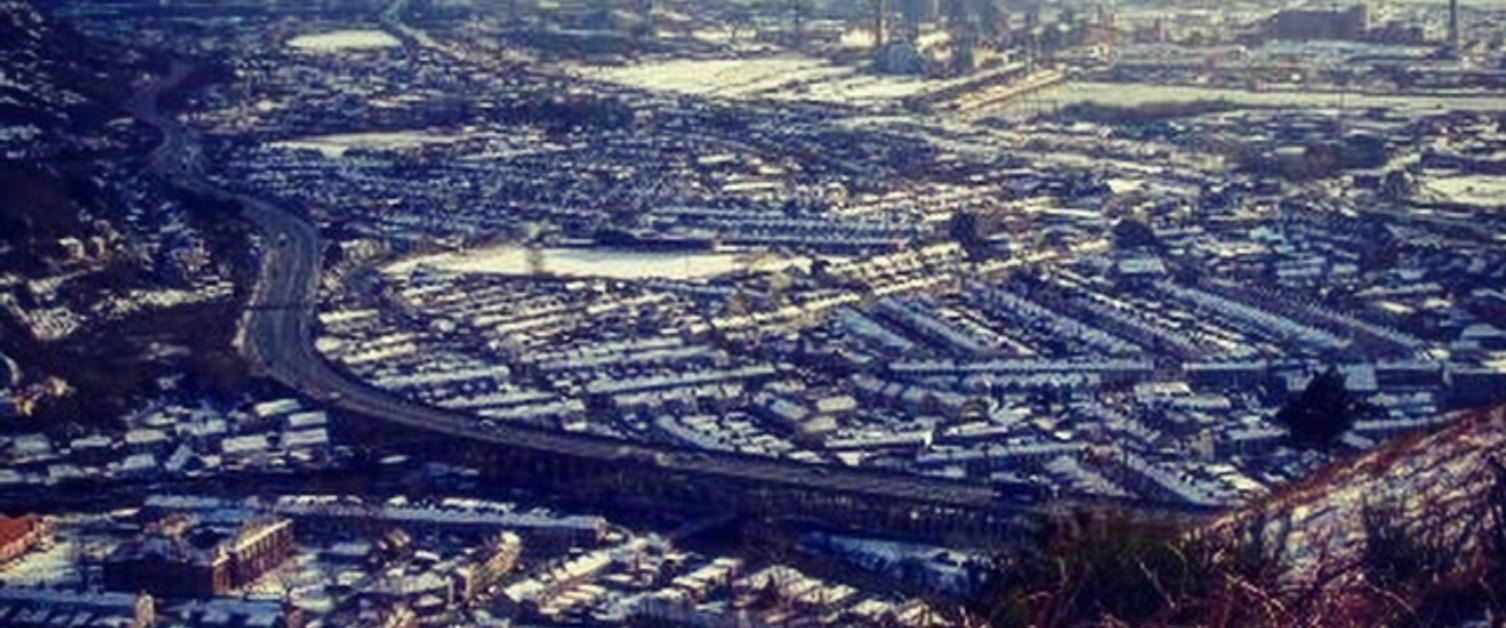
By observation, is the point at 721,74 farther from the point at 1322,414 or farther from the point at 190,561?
the point at 190,561

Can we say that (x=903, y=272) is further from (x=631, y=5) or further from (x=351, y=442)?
(x=631, y=5)

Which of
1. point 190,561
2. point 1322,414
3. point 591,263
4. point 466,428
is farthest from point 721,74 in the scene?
point 190,561

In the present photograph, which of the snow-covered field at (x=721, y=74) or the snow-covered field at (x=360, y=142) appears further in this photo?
the snow-covered field at (x=721, y=74)

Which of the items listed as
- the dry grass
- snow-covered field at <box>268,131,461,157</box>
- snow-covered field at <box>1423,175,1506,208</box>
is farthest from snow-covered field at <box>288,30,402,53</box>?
the dry grass

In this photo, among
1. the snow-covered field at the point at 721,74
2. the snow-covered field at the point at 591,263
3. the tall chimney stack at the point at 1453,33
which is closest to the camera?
the snow-covered field at the point at 591,263

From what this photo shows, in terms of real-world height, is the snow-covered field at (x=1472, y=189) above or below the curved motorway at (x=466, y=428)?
below

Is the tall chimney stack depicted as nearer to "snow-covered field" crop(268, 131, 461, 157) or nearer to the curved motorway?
"snow-covered field" crop(268, 131, 461, 157)

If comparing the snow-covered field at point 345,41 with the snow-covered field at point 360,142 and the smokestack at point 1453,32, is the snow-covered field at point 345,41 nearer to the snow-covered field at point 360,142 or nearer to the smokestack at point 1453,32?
the snow-covered field at point 360,142

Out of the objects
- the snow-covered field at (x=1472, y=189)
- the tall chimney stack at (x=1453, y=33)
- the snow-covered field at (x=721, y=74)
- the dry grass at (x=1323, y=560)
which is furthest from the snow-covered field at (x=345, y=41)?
the dry grass at (x=1323, y=560)
